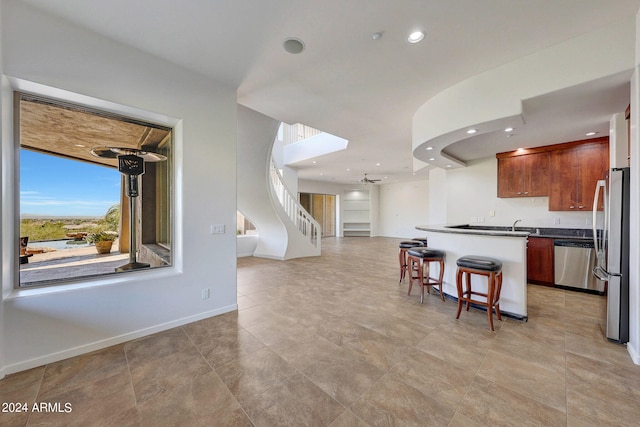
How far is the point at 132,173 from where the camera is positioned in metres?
2.67

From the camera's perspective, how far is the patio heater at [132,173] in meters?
2.57

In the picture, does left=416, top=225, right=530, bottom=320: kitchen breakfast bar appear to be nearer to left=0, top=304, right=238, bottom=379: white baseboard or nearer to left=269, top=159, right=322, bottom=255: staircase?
left=0, top=304, right=238, bottom=379: white baseboard

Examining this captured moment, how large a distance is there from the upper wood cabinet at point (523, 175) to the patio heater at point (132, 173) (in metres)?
6.20

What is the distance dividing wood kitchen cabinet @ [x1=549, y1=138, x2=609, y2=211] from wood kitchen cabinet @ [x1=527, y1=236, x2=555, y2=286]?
84cm

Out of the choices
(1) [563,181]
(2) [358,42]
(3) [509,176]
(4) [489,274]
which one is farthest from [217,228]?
(1) [563,181]

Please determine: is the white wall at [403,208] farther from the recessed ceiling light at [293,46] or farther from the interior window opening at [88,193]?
the interior window opening at [88,193]

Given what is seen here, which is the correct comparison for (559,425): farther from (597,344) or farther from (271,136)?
(271,136)

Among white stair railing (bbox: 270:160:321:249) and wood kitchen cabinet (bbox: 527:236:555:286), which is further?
white stair railing (bbox: 270:160:321:249)

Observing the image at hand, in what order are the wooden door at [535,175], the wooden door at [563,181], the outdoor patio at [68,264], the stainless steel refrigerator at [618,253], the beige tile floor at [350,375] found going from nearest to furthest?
the beige tile floor at [350,375] → the outdoor patio at [68,264] → the stainless steel refrigerator at [618,253] → the wooden door at [563,181] → the wooden door at [535,175]

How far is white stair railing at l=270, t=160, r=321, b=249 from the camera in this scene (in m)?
6.63

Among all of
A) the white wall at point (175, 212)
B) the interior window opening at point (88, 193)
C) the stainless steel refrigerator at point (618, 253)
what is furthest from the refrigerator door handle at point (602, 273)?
the interior window opening at point (88, 193)

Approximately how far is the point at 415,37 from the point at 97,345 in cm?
414

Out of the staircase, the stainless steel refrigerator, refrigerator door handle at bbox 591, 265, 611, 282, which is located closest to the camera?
the stainless steel refrigerator

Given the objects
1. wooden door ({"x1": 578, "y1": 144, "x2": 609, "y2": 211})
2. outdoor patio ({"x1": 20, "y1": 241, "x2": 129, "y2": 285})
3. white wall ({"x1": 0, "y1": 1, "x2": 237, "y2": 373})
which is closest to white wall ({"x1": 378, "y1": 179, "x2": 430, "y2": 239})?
wooden door ({"x1": 578, "y1": 144, "x2": 609, "y2": 211})
